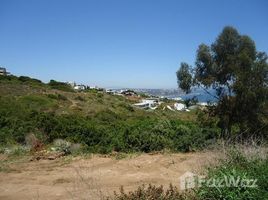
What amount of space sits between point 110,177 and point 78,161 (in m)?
2.52

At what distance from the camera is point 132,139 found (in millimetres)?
13867

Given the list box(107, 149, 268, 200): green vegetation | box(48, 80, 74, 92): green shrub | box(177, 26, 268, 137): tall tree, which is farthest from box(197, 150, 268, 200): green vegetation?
box(48, 80, 74, 92): green shrub

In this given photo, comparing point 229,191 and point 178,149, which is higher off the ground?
point 229,191

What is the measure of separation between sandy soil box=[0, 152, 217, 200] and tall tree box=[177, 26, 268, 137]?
9.10ft

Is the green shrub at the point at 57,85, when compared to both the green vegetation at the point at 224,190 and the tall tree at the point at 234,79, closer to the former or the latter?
the tall tree at the point at 234,79

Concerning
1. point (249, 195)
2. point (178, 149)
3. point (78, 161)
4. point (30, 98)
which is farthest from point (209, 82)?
point (30, 98)

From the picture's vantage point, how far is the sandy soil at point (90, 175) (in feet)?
27.1

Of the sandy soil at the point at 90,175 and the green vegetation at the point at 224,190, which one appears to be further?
the sandy soil at the point at 90,175

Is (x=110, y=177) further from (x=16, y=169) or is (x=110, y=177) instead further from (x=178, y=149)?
(x=178, y=149)

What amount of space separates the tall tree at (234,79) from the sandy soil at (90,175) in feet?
9.10

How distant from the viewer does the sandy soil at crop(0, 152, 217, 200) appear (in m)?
8.27

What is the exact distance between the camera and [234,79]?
13.5 meters

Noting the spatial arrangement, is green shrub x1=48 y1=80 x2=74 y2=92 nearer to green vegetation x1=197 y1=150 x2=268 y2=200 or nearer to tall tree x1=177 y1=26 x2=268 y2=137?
tall tree x1=177 y1=26 x2=268 y2=137

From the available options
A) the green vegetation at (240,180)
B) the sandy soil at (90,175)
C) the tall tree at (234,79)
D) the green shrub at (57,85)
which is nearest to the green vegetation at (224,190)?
the green vegetation at (240,180)
